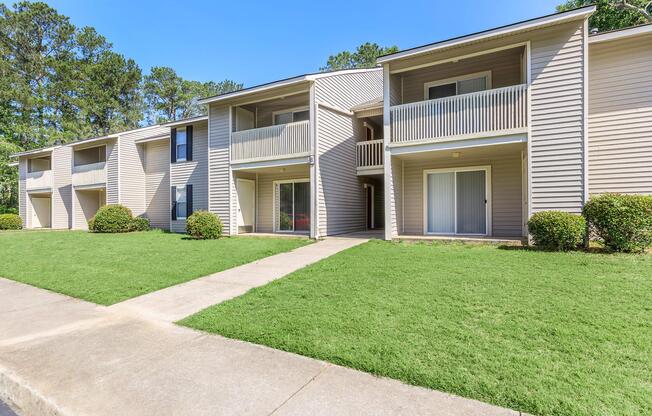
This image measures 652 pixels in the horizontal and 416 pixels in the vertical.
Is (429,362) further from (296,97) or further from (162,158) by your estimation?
(162,158)

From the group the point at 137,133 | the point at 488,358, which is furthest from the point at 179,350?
the point at 137,133

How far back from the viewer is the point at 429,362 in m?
3.14

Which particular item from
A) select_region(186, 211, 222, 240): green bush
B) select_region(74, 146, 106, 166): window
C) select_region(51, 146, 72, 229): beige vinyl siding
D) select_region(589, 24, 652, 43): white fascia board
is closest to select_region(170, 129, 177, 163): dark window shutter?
select_region(186, 211, 222, 240): green bush

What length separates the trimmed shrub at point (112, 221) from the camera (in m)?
17.0

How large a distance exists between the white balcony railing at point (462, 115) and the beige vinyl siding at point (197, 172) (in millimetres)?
10071

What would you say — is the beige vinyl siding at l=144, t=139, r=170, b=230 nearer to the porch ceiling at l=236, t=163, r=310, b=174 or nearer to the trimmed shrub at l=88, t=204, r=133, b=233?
the trimmed shrub at l=88, t=204, r=133, b=233

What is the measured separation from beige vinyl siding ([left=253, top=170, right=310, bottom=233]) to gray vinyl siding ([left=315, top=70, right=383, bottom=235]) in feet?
9.05

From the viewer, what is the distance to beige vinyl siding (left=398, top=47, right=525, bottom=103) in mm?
10766

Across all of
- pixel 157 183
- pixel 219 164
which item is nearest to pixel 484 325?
pixel 219 164

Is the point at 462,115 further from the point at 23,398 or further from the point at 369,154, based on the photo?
the point at 23,398

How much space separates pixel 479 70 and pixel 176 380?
12.2 meters

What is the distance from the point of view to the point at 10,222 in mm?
22328

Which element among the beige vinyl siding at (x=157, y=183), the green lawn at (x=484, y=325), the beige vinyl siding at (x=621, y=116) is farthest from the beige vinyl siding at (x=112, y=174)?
the beige vinyl siding at (x=621, y=116)

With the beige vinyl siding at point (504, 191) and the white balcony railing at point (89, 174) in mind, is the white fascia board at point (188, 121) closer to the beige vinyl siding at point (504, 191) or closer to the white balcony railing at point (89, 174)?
the white balcony railing at point (89, 174)
